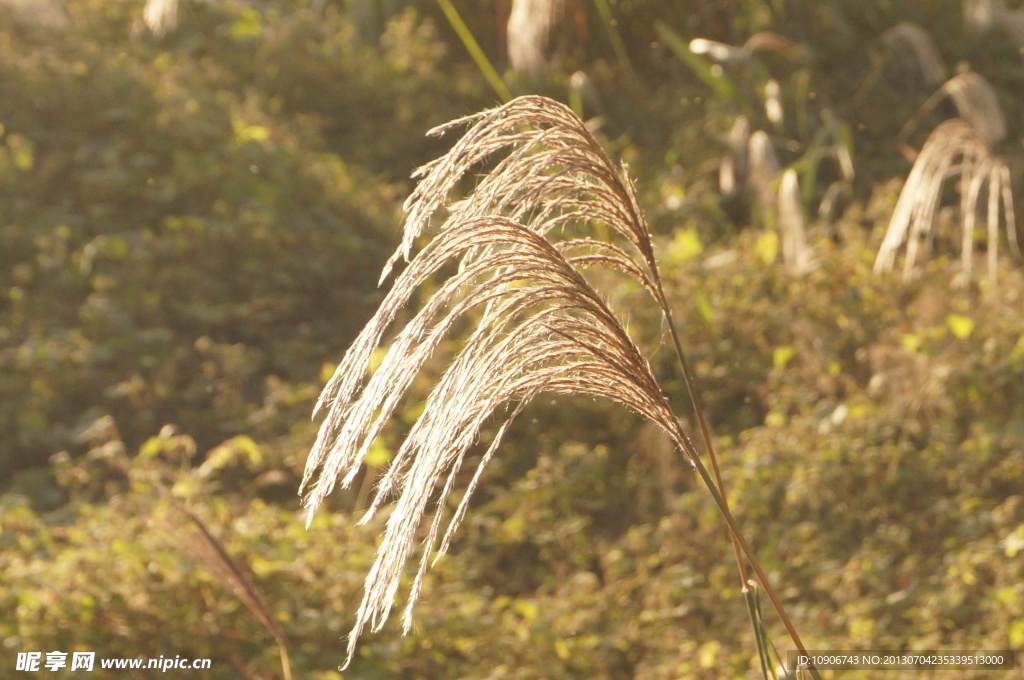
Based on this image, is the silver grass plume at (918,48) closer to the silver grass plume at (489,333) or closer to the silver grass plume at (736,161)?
the silver grass plume at (736,161)

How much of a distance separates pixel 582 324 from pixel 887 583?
9.29ft

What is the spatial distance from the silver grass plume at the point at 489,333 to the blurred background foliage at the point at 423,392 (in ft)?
3.64

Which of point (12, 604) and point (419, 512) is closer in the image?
point (419, 512)

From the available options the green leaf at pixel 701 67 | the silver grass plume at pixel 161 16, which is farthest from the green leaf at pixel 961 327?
the silver grass plume at pixel 161 16

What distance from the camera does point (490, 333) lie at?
1.36 m

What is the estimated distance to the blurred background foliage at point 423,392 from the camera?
371cm

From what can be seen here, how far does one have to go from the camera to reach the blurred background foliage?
3.71 meters

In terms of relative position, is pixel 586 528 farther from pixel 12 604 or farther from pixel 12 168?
pixel 12 168

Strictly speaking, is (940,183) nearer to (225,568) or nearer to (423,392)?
(423,392)

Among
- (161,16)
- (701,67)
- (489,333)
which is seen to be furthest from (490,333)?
(161,16)

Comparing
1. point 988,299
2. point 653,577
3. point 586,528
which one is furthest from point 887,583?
point 988,299

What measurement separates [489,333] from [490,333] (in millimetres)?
25

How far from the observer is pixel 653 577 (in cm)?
422

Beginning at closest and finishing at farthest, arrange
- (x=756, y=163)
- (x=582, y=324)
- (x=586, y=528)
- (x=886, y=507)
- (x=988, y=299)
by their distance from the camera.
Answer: (x=582, y=324)
(x=886, y=507)
(x=586, y=528)
(x=988, y=299)
(x=756, y=163)
